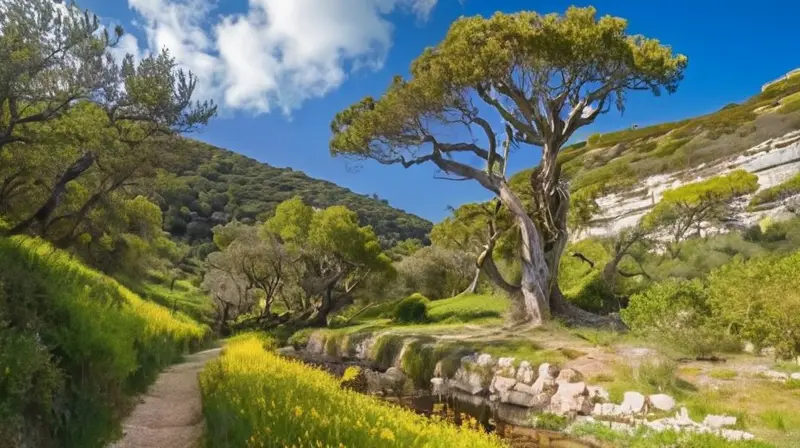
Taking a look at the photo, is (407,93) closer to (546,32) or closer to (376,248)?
(546,32)

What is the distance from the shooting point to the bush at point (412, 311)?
28.8 metres

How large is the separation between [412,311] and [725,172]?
35770mm

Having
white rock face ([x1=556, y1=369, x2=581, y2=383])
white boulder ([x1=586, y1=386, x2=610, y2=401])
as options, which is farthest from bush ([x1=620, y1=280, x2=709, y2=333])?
white boulder ([x1=586, y1=386, x2=610, y2=401])

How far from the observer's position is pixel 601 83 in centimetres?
1995

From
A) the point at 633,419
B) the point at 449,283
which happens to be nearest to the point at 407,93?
the point at 633,419

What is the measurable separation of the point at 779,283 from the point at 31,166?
19.9 meters

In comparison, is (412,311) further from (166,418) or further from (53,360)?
(53,360)

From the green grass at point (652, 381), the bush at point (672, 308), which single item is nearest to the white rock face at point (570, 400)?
the green grass at point (652, 381)

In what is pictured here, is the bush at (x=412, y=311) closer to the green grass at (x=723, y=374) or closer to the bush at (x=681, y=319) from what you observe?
the bush at (x=681, y=319)

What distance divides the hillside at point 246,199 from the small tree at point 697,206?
43.2 m

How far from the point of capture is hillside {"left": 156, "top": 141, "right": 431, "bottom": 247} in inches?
3014

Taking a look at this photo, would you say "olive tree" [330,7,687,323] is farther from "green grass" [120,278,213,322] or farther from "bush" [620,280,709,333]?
"green grass" [120,278,213,322]

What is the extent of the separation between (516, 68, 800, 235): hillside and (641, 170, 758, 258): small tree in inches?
49.1

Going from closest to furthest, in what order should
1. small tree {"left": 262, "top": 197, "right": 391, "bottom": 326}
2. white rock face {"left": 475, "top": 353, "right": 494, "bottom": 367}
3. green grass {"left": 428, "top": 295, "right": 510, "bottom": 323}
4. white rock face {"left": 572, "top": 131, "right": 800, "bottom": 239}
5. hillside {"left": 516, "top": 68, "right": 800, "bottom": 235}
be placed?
white rock face {"left": 475, "top": 353, "right": 494, "bottom": 367}
green grass {"left": 428, "top": 295, "right": 510, "bottom": 323}
small tree {"left": 262, "top": 197, "right": 391, "bottom": 326}
white rock face {"left": 572, "top": 131, "right": 800, "bottom": 239}
hillside {"left": 516, "top": 68, "right": 800, "bottom": 235}
